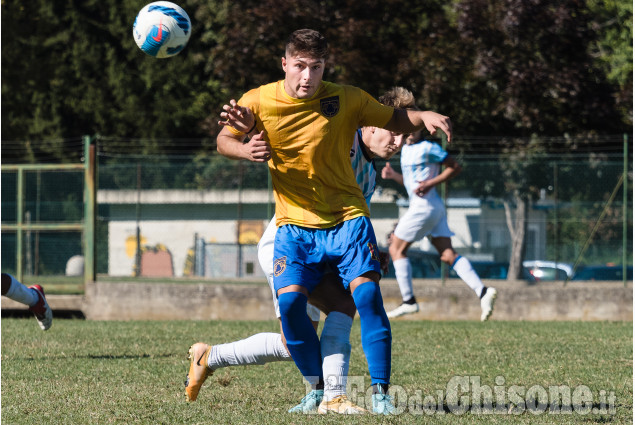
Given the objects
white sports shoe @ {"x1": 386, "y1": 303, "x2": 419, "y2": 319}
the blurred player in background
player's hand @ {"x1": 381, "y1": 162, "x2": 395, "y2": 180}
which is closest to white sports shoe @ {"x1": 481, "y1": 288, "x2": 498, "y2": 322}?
white sports shoe @ {"x1": 386, "y1": 303, "x2": 419, "y2": 319}

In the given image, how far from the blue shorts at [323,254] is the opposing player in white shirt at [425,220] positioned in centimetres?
569

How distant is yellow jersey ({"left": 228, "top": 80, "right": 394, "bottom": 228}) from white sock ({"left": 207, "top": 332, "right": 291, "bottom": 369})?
0.76 m

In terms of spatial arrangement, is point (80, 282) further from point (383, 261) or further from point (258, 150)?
point (258, 150)

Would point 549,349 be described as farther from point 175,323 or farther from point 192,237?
point 192,237

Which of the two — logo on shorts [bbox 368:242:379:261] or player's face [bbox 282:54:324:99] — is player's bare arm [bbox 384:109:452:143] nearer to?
player's face [bbox 282:54:324:99]

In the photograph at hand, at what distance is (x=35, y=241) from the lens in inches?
596

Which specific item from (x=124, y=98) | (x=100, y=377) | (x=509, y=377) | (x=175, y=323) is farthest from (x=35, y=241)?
(x=124, y=98)

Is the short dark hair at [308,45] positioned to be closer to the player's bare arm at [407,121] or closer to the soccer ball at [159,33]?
the player's bare arm at [407,121]

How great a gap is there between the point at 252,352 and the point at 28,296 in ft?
11.4

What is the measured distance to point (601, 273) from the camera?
1434 centimetres

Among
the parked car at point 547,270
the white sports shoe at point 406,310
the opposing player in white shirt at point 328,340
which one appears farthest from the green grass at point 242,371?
the parked car at point 547,270

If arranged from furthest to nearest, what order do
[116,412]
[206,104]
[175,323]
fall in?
[206,104] < [175,323] < [116,412]

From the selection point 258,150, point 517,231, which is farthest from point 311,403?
point 517,231

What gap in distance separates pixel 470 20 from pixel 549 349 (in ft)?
35.6
